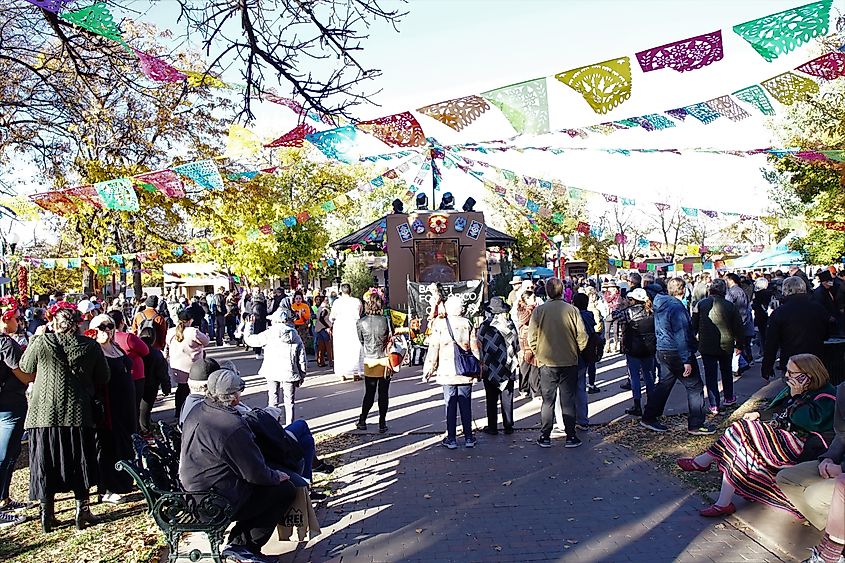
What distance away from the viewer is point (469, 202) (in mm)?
20141

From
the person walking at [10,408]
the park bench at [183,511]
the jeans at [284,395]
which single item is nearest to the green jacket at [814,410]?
the park bench at [183,511]

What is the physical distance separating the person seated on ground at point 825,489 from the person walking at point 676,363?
3.20 meters

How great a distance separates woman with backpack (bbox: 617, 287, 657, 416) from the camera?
878 centimetres

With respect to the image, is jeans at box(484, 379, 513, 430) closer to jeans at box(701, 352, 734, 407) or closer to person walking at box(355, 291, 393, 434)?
person walking at box(355, 291, 393, 434)

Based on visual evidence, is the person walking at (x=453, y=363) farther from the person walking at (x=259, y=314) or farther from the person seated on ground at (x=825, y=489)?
the person walking at (x=259, y=314)

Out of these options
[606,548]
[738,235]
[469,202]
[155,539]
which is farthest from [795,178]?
[738,235]

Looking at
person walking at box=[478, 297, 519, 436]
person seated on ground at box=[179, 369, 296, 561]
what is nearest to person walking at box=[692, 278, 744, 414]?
person walking at box=[478, 297, 519, 436]

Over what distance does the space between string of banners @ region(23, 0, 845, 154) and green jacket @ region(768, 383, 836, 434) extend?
13.4ft

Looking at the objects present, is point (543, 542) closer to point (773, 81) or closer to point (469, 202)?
point (773, 81)

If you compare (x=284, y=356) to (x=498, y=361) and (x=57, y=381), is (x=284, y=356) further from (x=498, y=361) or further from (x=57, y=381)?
(x=57, y=381)

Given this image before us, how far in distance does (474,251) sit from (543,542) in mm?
15101

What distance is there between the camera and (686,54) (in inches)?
305

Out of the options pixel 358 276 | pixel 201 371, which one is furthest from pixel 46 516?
pixel 358 276

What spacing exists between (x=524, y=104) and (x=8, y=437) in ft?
22.9
